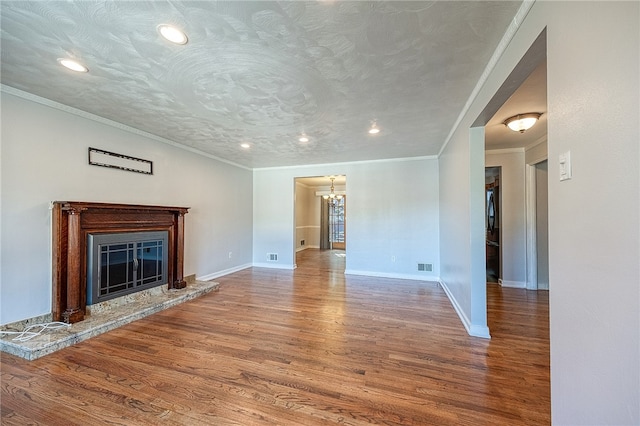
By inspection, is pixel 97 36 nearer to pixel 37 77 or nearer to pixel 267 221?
pixel 37 77

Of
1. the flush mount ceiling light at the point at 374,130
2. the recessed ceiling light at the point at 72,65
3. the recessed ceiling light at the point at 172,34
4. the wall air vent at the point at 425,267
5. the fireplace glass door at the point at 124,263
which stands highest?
the recessed ceiling light at the point at 72,65

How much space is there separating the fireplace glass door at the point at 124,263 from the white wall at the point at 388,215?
2.83 m

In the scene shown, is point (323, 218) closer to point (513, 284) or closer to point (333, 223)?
point (333, 223)

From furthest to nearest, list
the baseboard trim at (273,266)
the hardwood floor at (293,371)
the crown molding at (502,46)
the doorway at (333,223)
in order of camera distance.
Answer: the doorway at (333,223) < the baseboard trim at (273,266) < the hardwood floor at (293,371) < the crown molding at (502,46)

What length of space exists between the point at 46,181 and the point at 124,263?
122 cm

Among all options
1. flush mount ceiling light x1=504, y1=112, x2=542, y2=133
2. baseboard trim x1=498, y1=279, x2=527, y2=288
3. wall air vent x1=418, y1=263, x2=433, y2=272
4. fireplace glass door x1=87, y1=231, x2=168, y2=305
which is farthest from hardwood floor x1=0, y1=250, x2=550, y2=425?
flush mount ceiling light x1=504, y1=112, x2=542, y2=133

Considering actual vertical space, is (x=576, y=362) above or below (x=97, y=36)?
below

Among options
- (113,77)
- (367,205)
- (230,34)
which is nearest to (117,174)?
(113,77)

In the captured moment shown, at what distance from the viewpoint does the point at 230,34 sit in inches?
64.7

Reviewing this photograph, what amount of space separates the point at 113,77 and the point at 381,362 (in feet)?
11.2

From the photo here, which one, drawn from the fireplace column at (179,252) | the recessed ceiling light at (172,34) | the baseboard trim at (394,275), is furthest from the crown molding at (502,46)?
the fireplace column at (179,252)

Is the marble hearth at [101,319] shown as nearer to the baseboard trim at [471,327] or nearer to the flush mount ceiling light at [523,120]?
the baseboard trim at [471,327]

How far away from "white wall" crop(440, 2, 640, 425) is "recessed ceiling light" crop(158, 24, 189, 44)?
2094 millimetres

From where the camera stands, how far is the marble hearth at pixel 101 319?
7.09ft
